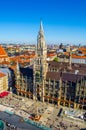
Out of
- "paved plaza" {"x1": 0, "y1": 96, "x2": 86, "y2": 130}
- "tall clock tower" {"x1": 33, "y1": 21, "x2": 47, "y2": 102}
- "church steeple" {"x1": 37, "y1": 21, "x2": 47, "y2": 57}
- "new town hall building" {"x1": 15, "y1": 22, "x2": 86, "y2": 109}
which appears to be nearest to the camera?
"paved plaza" {"x1": 0, "y1": 96, "x2": 86, "y2": 130}

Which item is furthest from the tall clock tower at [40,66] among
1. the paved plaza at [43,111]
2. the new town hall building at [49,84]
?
the paved plaza at [43,111]

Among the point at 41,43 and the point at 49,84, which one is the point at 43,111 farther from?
the point at 41,43

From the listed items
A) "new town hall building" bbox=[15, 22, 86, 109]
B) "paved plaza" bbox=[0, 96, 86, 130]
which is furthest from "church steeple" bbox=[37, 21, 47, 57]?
"paved plaza" bbox=[0, 96, 86, 130]

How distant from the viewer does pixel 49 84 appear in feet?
299

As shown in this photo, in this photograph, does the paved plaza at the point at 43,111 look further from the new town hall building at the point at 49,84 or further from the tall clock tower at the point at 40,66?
the tall clock tower at the point at 40,66

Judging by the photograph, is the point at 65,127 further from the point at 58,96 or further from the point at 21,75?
the point at 21,75

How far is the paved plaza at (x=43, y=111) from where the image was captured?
240 feet

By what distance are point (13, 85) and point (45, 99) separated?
31.5 meters

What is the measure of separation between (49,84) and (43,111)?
1431 cm

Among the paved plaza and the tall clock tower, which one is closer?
the paved plaza

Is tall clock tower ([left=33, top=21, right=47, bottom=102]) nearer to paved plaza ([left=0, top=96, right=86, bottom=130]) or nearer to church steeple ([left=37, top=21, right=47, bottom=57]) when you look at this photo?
church steeple ([left=37, top=21, right=47, bottom=57])

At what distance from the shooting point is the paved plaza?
73.3 metres

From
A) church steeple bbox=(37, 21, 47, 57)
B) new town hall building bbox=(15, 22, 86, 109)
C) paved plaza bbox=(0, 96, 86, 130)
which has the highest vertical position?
church steeple bbox=(37, 21, 47, 57)

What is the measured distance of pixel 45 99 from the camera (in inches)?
3718
